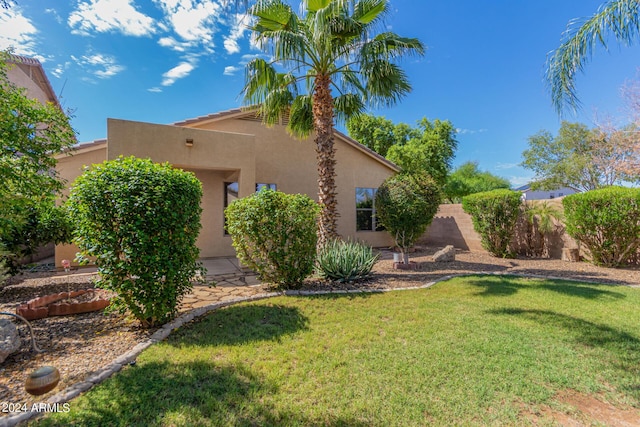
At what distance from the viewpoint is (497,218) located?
10.9 meters

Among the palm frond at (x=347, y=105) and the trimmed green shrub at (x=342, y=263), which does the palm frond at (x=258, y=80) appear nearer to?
the palm frond at (x=347, y=105)

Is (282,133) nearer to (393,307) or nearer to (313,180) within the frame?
(313,180)

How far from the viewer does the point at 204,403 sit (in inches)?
103

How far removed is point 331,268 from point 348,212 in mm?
7216

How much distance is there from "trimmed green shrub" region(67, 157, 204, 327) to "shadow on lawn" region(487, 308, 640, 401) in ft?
18.3

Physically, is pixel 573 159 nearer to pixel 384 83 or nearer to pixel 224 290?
pixel 384 83

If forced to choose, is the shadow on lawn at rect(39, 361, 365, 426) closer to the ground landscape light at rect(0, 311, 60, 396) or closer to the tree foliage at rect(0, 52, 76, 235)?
the ground landscape light at rect(0, 311, 60, 396)

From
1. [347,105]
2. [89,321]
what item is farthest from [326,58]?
[89,321]

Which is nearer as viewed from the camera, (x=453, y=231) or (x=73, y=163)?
(x=73, y=163)

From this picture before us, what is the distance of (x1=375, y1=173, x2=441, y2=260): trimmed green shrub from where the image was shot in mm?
9422

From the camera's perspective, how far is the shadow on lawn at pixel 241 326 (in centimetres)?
398

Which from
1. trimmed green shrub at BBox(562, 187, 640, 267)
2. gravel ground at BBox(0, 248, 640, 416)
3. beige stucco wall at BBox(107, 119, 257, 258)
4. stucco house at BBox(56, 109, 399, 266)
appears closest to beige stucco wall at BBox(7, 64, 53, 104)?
stucco house at BBox(56, 109, 399, 266)

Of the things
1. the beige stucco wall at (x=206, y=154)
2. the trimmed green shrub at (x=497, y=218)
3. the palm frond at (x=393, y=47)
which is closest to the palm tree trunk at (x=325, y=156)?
the palm frond at (x=393, y=47)

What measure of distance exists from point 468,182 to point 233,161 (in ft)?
96.1
